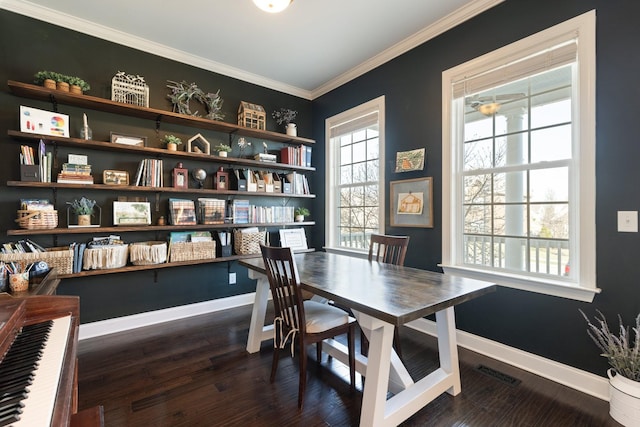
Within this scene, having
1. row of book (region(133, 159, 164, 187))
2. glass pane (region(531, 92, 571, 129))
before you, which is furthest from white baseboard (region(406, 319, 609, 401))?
row of book (region(133, 159, 164, 187))

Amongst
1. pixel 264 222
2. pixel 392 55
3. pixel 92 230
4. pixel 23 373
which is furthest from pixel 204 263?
pixel 392 55

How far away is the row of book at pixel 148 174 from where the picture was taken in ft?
9.34

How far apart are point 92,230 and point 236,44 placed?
2.27 meters

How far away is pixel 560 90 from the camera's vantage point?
2.07 m

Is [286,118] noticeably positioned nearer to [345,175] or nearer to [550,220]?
[345,175]

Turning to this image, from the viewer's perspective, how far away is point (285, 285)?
69.6 inches

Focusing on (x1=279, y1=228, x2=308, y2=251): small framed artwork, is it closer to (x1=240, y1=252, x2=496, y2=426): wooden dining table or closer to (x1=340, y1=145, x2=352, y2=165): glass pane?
(x1=340, y1=145, x2=352, y2=165): glass pane

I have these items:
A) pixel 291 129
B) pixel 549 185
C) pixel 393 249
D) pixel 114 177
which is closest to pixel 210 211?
pixel 114 177

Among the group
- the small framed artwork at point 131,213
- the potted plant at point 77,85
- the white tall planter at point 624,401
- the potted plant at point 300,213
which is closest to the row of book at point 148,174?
the small framed artwork at point 131,213

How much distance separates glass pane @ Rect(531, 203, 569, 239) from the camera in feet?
6.71

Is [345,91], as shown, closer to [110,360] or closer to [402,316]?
[402,316]

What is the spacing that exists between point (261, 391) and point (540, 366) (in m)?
1.96

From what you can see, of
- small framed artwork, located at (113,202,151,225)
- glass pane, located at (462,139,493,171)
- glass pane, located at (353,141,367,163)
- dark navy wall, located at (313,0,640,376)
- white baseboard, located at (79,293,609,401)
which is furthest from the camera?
glass pane, located at (353,141,367,163)

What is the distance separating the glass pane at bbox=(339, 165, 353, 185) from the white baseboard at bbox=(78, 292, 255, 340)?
191 centimetres
